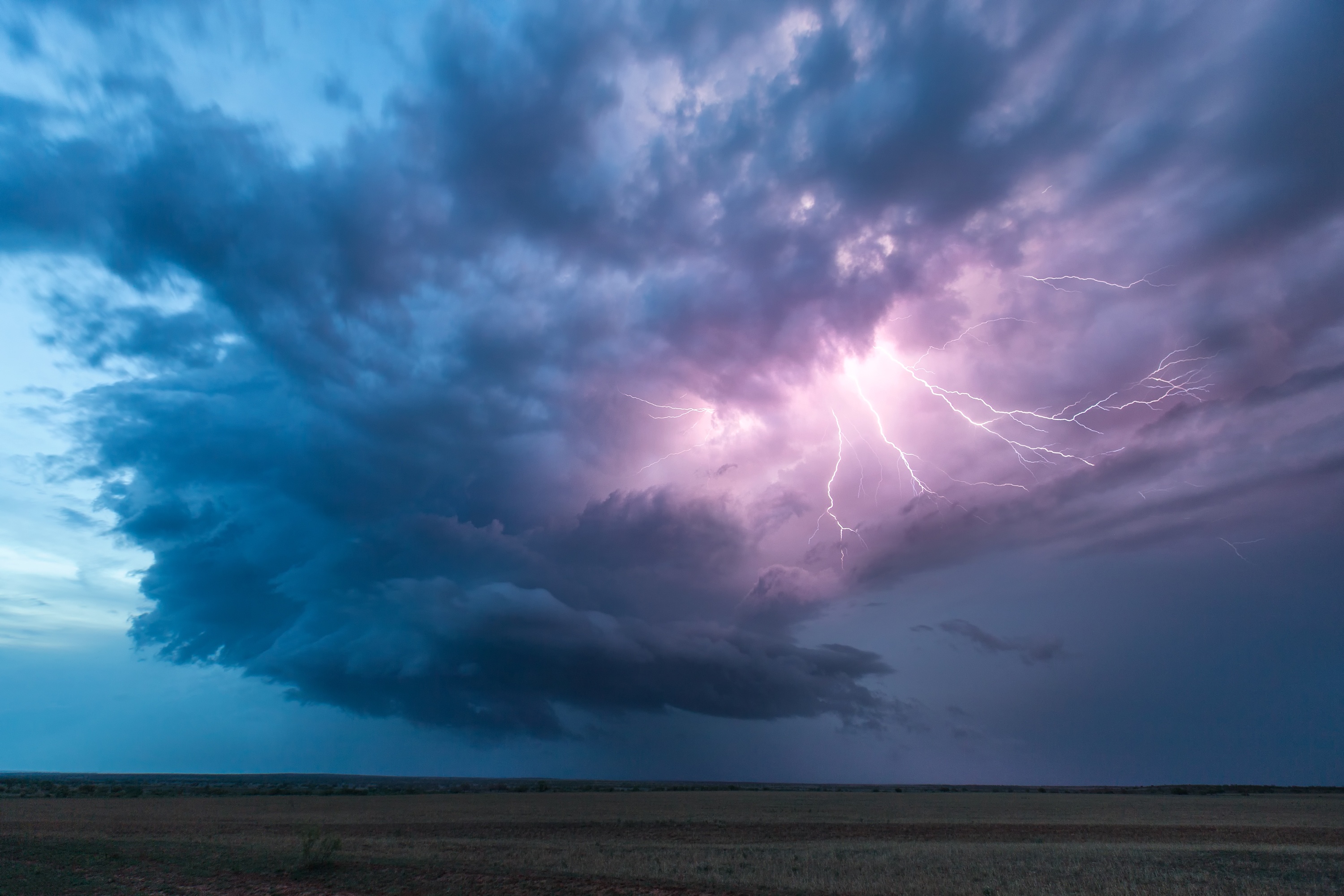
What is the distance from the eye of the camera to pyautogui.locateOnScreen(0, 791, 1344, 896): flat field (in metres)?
21.5

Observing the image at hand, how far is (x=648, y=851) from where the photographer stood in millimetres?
30375

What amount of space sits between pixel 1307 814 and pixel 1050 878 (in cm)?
6140

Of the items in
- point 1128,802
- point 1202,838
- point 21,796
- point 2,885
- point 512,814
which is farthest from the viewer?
point 1128,802

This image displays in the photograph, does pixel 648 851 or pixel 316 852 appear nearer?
pixel 316 852

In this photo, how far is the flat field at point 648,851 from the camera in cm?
2150

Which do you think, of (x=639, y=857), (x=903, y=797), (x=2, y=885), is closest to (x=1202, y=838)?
(x=639, y=857)

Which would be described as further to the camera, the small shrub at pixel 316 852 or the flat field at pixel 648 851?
the small shrub at pixel 316 852

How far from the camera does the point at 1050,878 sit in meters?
23.3

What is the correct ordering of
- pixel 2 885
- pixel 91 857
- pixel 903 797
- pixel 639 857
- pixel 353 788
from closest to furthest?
pixel 2 885, pixel 91 857, pixel 639 857, pixel 903 797, pixel 353 788

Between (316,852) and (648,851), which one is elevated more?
(316,852)

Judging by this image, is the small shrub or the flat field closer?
the flat field

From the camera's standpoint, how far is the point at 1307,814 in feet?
202

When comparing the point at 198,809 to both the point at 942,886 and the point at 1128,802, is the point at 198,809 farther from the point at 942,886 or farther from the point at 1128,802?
the point at 1128,802

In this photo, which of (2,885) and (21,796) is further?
(21,796)
